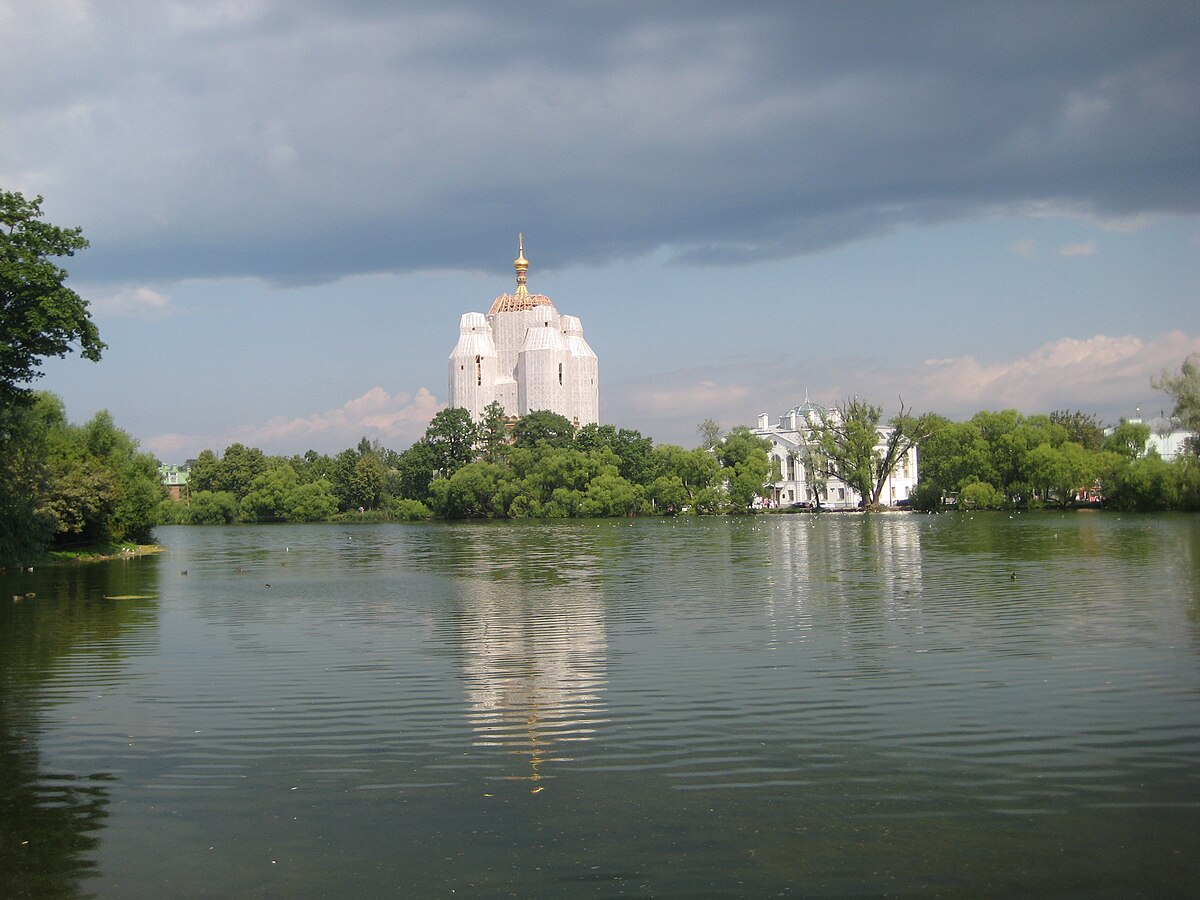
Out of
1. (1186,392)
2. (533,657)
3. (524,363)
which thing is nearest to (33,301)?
(533,657)

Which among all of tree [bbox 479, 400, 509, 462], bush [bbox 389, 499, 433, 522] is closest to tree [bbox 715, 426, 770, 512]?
tree [bbox 479, 400, 509, 462]

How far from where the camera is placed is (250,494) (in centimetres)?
13062

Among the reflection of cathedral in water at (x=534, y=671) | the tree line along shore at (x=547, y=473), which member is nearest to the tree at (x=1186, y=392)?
the tree line along shore at (x=547, y=473)

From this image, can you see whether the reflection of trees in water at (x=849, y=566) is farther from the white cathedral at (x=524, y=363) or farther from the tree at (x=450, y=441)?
the white cathedral at (x=524, y=363)

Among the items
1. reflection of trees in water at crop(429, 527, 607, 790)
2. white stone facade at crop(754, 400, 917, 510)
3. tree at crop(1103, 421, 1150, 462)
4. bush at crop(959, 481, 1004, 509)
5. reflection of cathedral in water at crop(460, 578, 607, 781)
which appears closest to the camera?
reflection of cathedral in water at crop(460, 578, 607, 781)

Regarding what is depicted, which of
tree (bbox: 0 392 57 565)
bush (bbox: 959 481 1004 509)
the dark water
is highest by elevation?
tree (bbox: 0 392 57 565)

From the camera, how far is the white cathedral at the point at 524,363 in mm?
143000

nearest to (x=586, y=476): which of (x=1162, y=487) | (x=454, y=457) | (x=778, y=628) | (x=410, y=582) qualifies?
(x=454, y=457)

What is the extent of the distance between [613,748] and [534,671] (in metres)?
5.35

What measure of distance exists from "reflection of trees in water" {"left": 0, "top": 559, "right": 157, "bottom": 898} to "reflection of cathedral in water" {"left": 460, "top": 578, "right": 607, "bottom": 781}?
4034mm

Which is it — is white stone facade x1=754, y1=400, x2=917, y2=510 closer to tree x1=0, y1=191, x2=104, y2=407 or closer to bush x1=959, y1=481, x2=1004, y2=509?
bush x1=959, y1=481, x2=1004, y2=509

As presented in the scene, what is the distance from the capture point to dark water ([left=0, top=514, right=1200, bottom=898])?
848cm

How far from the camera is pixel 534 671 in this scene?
1727 centimetres

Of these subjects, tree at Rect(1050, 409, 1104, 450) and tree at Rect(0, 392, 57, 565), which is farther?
tree at Rect(1050, 409, 1104, 450)
